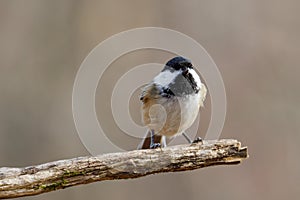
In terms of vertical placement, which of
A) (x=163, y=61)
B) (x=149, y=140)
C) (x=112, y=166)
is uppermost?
(x=163, y=61)

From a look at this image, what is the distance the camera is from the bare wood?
118cm

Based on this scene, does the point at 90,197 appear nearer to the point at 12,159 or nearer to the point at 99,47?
the point at 12,159

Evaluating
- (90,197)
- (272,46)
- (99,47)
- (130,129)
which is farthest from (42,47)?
(272,46)

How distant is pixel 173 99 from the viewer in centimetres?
137

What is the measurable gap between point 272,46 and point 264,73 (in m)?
0.17

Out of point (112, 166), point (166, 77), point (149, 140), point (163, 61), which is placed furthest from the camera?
point (163, 61)

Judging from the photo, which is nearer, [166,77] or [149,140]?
[166,77]

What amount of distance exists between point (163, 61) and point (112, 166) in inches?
Result: 58.9

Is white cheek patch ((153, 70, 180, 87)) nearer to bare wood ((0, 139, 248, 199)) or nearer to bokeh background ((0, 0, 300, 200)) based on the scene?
bare wood ((0, 139, 248, 199))

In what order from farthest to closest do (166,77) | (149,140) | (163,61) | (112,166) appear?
(163,61), (149,140), (166,77), (112,166)

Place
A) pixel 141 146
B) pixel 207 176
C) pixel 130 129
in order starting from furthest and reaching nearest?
pixel 207 176
pixel 130 129
pixel 141 146

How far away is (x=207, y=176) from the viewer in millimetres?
2662

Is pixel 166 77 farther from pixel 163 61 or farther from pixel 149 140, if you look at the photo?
pixel 163 61

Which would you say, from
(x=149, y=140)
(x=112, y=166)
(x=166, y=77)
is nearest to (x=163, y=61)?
(x=149, y=140)
